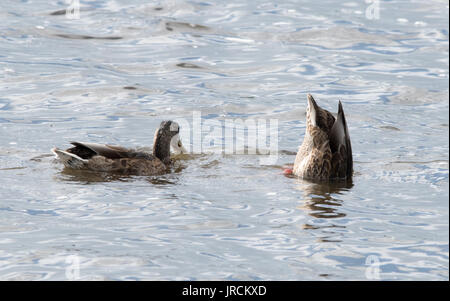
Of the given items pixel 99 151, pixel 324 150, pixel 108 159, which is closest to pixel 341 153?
pixel 324 150

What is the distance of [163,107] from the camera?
14734mm

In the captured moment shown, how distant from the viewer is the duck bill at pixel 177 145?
1224 centimetres

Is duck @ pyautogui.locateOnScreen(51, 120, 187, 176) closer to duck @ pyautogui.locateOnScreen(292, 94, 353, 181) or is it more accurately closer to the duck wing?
duck @ pyautogui.locateOnScreen(292, 94, 353, 181)

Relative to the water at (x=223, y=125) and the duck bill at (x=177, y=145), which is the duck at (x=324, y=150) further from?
the duck bill at (x=177, y=145)

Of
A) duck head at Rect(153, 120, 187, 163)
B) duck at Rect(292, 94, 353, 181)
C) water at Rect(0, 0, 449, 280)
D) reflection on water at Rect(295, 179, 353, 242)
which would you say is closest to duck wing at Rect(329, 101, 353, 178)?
duck at Rect(292, 94, 353, 181)

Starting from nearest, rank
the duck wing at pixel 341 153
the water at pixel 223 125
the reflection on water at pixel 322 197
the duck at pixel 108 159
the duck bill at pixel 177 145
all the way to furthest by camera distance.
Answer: the water at pixel 223 125, the reflection on water at pixel 322 197, the duck at pixel 108 159, the duck wing at pixel 341 153, the duck bill at pixel 177 145

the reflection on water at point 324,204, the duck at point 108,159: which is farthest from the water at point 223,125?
the duck at point 108,159

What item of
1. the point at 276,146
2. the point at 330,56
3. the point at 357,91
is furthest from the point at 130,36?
the point at 276,146

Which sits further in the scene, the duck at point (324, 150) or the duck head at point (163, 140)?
the duck head at point (163, 140)

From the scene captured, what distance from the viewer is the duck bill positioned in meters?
12.2

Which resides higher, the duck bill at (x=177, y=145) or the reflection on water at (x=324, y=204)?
the duck bill at (x=177, y=145)

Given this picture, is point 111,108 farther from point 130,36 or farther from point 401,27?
point 401,27

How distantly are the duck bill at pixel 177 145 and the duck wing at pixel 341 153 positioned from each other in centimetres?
216

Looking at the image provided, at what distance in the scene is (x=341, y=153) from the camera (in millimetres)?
11352
